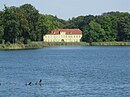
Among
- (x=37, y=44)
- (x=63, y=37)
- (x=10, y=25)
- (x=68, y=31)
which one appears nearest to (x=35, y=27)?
(x=37, y=44)

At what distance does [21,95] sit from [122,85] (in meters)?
10.4

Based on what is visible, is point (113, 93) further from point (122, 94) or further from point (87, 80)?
point (87, 80)

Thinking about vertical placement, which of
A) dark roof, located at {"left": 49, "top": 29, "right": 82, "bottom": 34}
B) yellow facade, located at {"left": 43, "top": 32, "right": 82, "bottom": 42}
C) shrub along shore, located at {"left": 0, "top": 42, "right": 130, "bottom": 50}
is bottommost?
shrub along shore, located at {"left": 0, "top": 42, "right": 130, "bottom": 50}

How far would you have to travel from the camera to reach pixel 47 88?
124ft

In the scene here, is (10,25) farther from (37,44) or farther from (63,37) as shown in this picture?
(63,37)

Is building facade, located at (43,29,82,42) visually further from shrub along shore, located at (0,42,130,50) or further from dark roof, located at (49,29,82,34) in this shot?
shrub along shore, located at (0,42,130,50)

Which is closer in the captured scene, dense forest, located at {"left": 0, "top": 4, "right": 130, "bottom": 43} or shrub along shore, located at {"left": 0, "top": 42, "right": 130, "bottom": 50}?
shrub along shore, located at {"left": 0, "top": 42, "right": 130, "bottom": 50}

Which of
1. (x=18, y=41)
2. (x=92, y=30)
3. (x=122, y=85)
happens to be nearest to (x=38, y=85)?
(x=122, y=85)

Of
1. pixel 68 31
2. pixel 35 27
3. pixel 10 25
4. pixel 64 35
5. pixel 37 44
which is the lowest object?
pixel 37 44

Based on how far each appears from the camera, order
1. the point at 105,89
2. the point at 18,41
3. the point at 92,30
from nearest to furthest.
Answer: the point at 105,89 → the point at 18,41 → the point at 92,30

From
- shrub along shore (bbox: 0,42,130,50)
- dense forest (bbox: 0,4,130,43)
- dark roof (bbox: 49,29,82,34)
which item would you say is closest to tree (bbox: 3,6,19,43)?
dense forest (bbox: 0,4,130,43)

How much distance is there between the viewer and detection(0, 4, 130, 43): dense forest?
126 metres

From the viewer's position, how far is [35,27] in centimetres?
13662

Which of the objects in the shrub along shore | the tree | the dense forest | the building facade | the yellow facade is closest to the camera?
the shrub along shore
